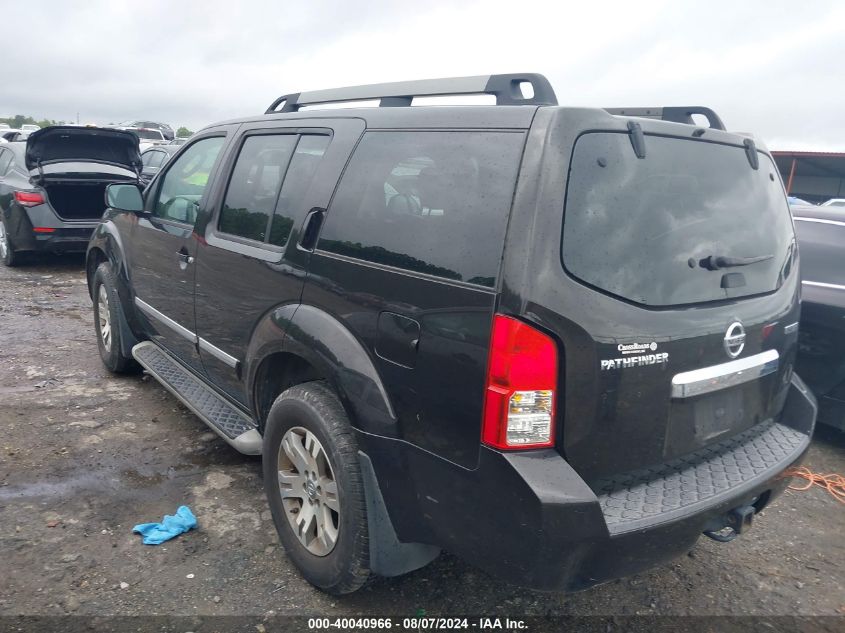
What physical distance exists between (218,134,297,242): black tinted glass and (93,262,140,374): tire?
1721 millimetres

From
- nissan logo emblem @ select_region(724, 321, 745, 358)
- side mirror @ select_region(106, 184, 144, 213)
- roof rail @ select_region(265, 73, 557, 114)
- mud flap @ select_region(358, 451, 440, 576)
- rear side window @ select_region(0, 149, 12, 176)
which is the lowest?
mud flap @ select_region(358, 451, 440, 576)

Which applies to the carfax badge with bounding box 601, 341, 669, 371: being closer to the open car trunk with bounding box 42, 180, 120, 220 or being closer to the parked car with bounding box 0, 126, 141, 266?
the parked car with bounding box 0, 126, 141, 266

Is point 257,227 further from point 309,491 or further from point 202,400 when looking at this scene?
point 309,491

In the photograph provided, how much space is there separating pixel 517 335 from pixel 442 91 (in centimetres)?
126

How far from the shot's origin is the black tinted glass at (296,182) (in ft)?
9.32

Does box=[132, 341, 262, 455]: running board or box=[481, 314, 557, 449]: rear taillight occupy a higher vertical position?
box=[481, 314, 557, 449]: rear taillight

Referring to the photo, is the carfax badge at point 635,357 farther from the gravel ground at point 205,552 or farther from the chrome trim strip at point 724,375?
the gravel ground at point 205,552

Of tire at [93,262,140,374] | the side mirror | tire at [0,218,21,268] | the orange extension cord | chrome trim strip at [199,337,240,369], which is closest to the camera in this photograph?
chrome trim strip at [199,337,240,369]

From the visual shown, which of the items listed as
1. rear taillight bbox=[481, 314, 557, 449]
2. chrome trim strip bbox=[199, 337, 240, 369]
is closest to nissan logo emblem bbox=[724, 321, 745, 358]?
rear taillight bbox=[481, 314, 557, 449]

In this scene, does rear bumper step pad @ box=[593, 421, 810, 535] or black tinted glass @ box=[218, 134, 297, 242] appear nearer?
rear bumper step pad @ box=[593, 421, 810, 535]

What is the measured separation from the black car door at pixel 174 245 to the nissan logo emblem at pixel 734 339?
2628 mm

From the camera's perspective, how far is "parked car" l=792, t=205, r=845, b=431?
4.03 metres

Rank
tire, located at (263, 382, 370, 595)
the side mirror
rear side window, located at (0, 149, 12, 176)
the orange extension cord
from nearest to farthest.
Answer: tire, located at (263, 382, 370, 595)
the orange extension cord
the side mirror
rear side window, located at (0, 149, 12, 176)

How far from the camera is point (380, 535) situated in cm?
236
